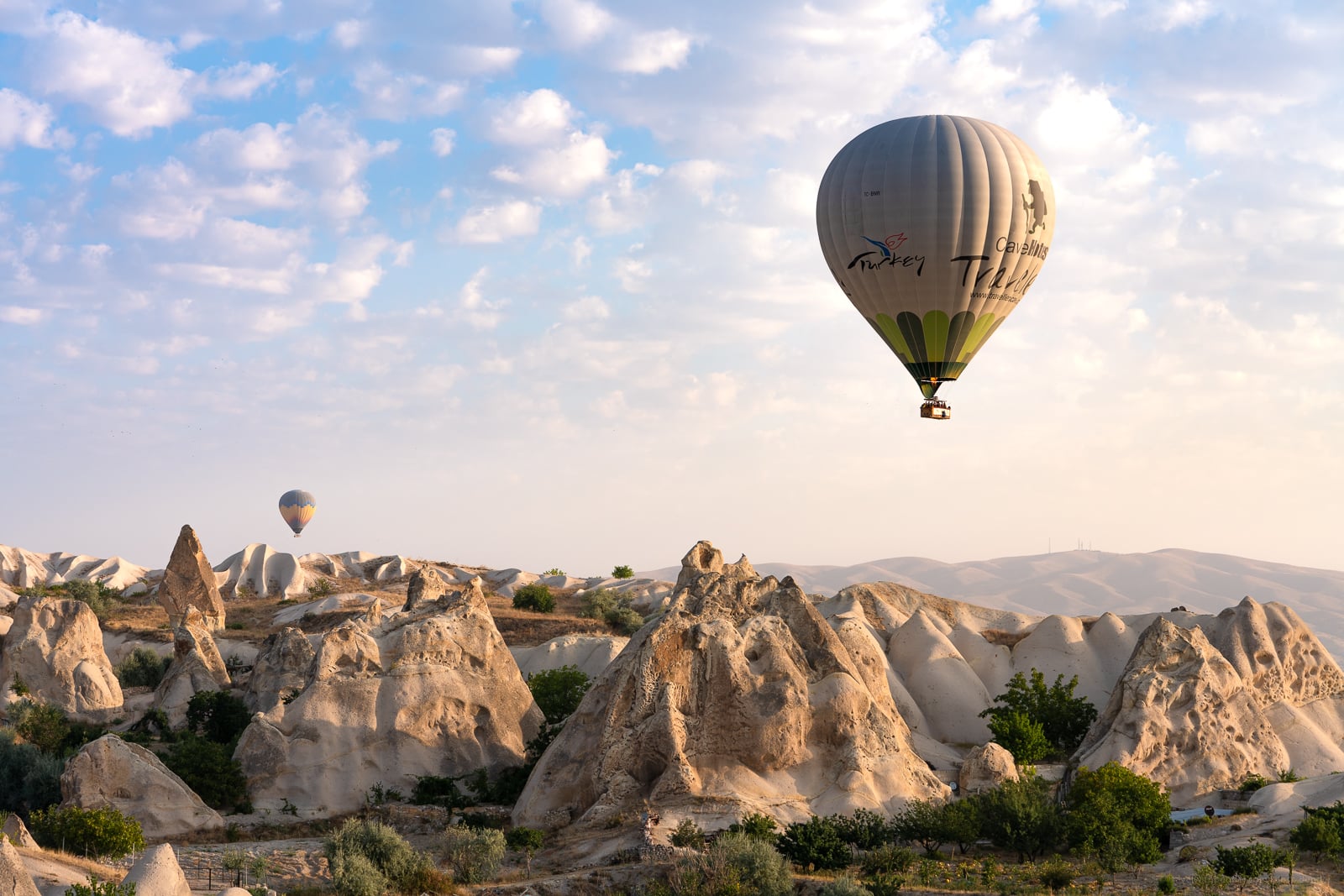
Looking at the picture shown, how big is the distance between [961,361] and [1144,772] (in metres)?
13.5

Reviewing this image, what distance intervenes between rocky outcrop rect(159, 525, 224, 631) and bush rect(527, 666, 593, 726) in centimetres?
2483

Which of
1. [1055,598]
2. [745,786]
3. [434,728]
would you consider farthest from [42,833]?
[1055,598]

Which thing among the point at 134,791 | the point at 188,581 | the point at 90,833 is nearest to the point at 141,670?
the point at 188,581

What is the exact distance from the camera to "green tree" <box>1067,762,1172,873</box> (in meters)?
24.2

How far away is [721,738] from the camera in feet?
92.7

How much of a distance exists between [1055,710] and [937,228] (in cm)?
1476

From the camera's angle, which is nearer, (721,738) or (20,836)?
(20,836)

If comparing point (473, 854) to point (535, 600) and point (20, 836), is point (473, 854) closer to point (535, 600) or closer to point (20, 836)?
point (20, 836)

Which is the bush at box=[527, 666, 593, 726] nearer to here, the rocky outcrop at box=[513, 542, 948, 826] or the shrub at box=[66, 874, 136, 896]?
the rocky outcrop at box=[513, 542, 948, 826]

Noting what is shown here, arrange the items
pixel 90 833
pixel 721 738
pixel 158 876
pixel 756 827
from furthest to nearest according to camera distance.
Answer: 1. pixel 721 738
2. pixel 756 827
3. pixel 90 833
4. pixel 158 876

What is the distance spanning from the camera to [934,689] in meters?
42.9

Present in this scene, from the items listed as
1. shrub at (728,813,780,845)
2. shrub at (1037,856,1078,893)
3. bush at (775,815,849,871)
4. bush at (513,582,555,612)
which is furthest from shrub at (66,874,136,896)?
bush at (513,582,555,612)

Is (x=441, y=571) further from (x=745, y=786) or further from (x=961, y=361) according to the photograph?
(x=745, y=786)

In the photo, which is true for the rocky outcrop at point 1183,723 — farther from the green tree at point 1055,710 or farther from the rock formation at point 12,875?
the rock formation at point 12,875
